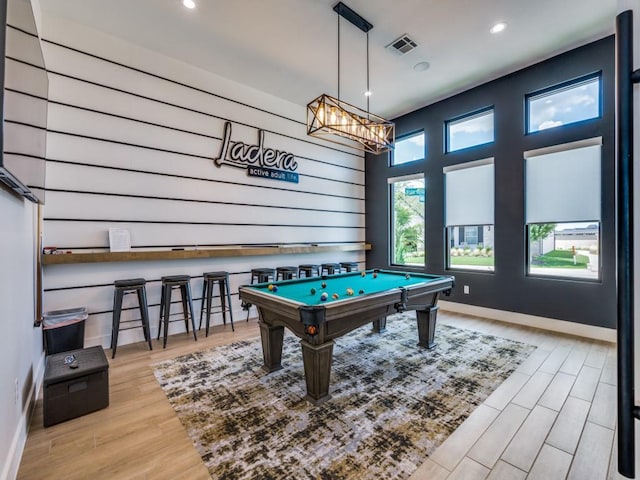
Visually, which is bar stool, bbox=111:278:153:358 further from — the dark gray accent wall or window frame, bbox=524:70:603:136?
window frame, bbox=524:70:603:136

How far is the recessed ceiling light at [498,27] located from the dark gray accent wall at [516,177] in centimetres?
127

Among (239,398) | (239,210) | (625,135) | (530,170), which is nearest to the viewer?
(625,135)

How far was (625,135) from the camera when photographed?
63 centimetres

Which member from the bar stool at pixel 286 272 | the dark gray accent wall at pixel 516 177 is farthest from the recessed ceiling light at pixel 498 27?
the bar stool at pixel 286 272

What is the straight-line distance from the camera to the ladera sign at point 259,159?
192 inches

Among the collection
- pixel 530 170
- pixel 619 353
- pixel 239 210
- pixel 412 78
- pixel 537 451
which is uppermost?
pixel 412 78

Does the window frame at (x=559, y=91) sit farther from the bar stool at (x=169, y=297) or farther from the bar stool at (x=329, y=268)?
the bar stool at (x=169, y=297)

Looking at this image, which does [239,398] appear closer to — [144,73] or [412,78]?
[144,73]

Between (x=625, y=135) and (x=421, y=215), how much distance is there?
579 cm

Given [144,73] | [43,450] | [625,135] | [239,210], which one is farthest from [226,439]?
[144,73]

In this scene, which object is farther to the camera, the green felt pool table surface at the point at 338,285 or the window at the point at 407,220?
the window at the point at 407,220

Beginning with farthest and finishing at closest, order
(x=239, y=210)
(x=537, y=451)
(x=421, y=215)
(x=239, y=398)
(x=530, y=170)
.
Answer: (x=421, y=215) < (x=239, y=210) < (x=530, y=170) < (x=239, y=398) < (x=537, y=451)

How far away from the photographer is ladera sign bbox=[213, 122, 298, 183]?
16.0 ft

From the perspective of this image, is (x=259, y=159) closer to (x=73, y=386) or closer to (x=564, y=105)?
(x=73, y=386)
